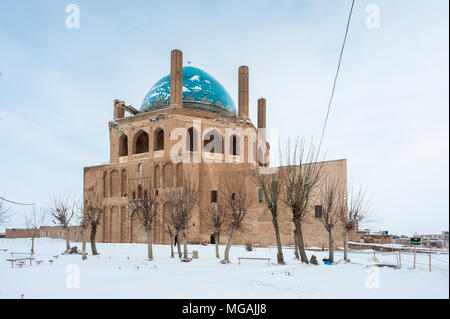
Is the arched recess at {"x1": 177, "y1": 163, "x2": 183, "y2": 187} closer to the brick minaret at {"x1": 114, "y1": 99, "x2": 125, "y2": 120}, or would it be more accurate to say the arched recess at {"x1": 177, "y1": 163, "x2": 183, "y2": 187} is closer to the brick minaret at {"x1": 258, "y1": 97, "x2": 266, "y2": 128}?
the brick minaret at {"x1": 114, "y1": 99, "x2": 125, "y2": 120}

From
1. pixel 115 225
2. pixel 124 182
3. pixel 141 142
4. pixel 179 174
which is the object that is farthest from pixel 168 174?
pixel 115 225

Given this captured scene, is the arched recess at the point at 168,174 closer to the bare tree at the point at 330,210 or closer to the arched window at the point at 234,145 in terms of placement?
the arched window at the point at 234,145

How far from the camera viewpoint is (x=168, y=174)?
3098 cm

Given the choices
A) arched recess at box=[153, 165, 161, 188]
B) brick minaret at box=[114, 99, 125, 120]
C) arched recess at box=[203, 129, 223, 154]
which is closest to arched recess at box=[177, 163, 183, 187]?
arched recess at box=[153, 165, 161, 188]

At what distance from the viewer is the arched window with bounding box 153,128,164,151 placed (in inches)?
1286

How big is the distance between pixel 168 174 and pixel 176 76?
914 centimetres

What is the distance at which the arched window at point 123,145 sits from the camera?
3481 cm

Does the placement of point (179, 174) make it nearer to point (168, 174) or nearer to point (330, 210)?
point (168, 174)

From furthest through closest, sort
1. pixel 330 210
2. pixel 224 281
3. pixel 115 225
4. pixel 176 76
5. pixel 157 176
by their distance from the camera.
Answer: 1. pixel 115 225
2. pixel 157 176
3. pixel 176 76
4. pixel 330 210
5. pixel 224 281

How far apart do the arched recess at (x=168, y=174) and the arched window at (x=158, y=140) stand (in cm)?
265

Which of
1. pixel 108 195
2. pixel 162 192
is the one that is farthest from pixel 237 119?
pixel 108 195

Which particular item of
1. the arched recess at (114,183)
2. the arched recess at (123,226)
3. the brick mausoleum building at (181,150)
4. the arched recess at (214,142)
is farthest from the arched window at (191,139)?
the arched recess at (123,226)
